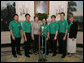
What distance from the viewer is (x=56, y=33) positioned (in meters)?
3.39

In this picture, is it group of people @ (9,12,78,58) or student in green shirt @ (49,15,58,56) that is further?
student in green shirt @ (49,15,58,56)

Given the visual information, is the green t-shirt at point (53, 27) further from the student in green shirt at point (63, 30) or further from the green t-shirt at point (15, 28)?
the green t-shirt at point (15, 28)

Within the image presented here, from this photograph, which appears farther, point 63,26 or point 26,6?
point 26,6

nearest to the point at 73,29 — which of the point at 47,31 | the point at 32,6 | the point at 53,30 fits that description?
the point at 53,30

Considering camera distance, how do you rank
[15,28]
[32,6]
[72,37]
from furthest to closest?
[32,6] → [72,37] → [15,28]

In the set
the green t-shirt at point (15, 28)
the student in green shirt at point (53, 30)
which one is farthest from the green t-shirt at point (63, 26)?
the green t-shirt at point (15, 28)

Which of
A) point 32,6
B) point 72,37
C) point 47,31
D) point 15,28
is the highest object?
point 32,6

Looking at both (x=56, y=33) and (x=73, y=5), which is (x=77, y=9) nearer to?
(x=73, y=5)

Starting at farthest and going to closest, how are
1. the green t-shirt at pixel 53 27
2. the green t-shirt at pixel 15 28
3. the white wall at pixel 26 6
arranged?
the white wall at pixel 26 6 → the green t-shirt at pixel 53 27 → the green t-shirt at pixel 15 28

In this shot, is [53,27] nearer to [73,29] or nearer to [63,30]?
[63,30]

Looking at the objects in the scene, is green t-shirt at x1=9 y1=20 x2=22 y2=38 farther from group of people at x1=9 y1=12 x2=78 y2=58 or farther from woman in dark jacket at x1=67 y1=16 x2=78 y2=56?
woman in dark jacket at x1=67 y1=16 x2=78 y2=56

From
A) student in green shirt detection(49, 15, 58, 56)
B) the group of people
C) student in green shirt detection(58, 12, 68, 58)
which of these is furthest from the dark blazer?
student in green shirt detection(49, 15, 58, 56)

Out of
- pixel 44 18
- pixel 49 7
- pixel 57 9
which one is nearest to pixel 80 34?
pixel 57 9

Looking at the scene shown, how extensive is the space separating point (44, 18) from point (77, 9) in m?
2.98
